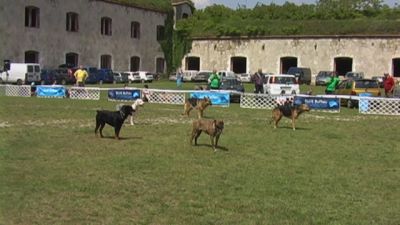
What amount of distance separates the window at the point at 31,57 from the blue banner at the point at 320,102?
29.3 meters

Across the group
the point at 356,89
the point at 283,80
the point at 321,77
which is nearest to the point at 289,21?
the point at 321,77

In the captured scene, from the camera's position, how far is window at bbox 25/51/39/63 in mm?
47969

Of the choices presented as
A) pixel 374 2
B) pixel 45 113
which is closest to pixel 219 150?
pixel 45 113

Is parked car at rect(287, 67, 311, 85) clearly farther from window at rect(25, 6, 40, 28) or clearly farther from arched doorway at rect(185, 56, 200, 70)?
window at rect(25, 6, 40, 28)

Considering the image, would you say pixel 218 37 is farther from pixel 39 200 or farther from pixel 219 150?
pixel 39 200

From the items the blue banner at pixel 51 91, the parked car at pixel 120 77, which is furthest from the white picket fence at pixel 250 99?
the parked car at pixel 120 77

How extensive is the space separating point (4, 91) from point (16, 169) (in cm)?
2325

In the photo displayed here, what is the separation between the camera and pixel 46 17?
49094 millimetres

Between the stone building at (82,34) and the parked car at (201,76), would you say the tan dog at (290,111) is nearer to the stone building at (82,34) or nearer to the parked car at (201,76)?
the stone building at (82,34)

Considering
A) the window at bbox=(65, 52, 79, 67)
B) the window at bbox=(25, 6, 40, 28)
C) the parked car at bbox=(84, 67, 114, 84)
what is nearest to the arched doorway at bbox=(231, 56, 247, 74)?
the parked car at bbox=(84, 67, 114, 84)

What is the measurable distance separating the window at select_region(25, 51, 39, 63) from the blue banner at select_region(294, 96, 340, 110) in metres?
29.3

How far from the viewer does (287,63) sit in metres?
56.0

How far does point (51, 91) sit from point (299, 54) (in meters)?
29.2

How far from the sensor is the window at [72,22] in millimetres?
51219
